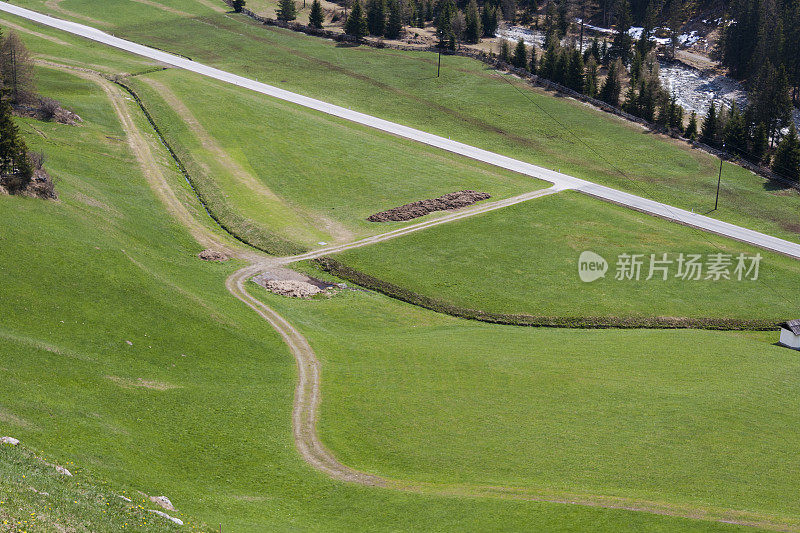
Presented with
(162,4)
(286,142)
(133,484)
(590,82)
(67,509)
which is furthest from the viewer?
(162,4)

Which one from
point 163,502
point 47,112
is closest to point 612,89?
point 47,112

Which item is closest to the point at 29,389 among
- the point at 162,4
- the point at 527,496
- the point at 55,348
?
the point at 55,348

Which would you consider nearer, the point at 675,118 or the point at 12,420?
the point at 12,420

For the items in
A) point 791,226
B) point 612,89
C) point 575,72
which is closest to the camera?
point 791,226

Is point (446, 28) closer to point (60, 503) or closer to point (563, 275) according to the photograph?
point (563, 275)

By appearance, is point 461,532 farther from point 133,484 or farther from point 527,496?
point 133,484

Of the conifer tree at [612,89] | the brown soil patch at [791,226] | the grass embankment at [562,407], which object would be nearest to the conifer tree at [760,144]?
the brown soil patch at [791,226]

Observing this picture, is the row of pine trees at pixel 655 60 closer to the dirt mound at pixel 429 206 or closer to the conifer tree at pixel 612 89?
the conifer tree at pixel 612 89

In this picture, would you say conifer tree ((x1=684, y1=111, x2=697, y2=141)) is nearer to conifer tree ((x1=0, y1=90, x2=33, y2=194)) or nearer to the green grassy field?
the green grassy field
